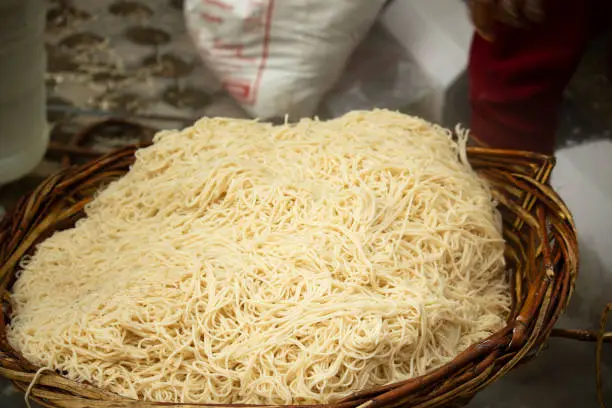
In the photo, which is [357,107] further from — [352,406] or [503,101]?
[352,406]

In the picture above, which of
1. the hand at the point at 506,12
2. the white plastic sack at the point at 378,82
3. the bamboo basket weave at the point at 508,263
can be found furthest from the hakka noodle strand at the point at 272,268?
the white plastic sack at the point at 378,82

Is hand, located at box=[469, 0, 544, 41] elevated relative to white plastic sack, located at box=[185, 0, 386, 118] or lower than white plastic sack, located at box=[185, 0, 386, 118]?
elevated

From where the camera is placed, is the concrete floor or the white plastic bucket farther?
the white plastic bucket

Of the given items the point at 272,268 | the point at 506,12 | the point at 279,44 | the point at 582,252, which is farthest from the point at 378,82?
the point at 272,268

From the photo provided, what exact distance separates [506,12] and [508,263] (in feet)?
1.43

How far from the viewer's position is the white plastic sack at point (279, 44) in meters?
1.48

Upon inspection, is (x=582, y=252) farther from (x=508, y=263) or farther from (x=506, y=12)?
(x=506, y=12)

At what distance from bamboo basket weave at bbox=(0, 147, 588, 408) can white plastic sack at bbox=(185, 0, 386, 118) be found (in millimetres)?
395

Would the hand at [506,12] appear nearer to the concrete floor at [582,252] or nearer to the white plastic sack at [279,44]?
the concrete floor at [582,252]

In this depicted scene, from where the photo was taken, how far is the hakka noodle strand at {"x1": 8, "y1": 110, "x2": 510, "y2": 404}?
3.01ft

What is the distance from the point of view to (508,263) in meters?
1.22

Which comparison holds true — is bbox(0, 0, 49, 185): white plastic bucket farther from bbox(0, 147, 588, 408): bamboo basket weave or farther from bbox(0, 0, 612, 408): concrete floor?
bbox(0, 0, 612, 408): concrete floor

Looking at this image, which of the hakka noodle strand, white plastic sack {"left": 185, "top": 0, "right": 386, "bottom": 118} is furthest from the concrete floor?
white plastic sack {"left": 185, "top": 0, "right": 386, "bottom": 118}

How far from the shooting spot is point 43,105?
5.36 ft
